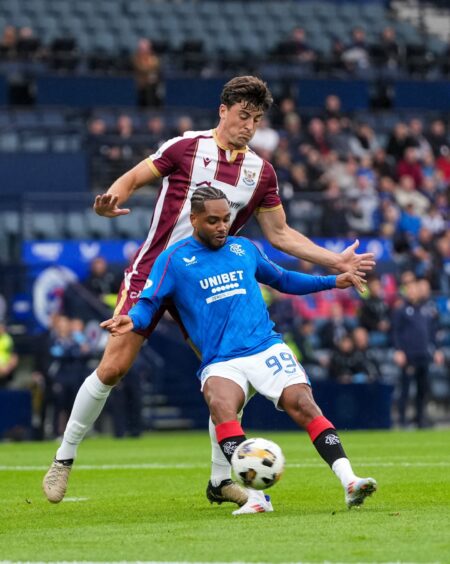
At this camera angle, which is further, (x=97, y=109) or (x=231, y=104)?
(x=97, y=109)

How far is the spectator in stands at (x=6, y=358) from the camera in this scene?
2048cm

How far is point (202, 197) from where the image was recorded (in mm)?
8586

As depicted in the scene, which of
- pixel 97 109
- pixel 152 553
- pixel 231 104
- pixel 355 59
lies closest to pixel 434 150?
pixel 355 59

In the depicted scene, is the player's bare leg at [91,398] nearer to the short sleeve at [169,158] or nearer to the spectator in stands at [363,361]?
the short sleeve at [169,158]

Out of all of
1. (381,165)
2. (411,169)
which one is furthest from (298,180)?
(411,169)

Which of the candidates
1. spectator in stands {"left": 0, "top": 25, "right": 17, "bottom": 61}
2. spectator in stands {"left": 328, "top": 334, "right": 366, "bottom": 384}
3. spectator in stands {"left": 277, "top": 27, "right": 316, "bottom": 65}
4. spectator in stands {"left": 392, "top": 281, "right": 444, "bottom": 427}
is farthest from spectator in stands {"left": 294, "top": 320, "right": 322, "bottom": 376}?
spectator in stands {"left": 277, "top": 27, "right": 316, "bottom": 65}

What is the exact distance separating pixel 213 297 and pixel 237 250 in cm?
35

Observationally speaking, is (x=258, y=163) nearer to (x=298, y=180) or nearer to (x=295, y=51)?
(x=298, y=180)

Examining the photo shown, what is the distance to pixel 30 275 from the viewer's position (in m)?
21.9

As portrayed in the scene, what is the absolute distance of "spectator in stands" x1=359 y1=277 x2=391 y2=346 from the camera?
23.7 m

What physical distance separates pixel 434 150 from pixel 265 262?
2042cm

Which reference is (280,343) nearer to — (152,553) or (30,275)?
(152,553)

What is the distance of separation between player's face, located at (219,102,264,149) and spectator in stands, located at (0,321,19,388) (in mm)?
11658

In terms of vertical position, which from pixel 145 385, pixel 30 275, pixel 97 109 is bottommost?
pixel 145 385
